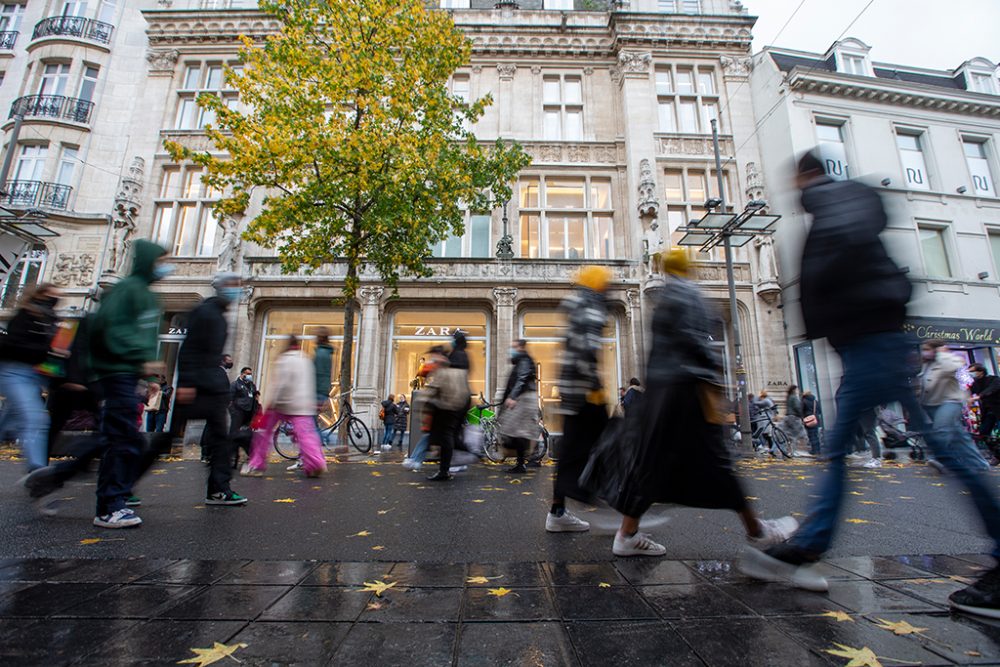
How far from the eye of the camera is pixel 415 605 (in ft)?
6.83

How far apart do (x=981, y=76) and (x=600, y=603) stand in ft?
95.8

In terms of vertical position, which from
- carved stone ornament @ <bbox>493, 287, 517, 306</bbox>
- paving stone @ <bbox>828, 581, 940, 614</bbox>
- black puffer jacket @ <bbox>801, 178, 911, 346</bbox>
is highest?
carved stone ornament @ <bbox>493, 287, 517, 306</bbox>

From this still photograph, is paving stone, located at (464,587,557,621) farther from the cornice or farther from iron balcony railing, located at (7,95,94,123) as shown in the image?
iron balcony railing, located at (7,95,94,123)

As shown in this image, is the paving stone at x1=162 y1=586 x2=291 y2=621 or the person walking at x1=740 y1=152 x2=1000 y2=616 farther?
the person walking at x1=740 y1=152 x2=1000 y2=616

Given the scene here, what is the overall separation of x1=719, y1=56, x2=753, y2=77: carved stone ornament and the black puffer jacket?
1914cm

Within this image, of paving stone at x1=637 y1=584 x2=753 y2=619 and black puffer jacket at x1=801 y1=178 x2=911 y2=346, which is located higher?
black puffer jacket at x1=801 y1=178 x2=911 y2=346

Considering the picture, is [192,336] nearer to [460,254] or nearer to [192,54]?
[460,254]

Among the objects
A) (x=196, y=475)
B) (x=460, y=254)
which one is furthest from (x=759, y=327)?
(x=196, y=475)

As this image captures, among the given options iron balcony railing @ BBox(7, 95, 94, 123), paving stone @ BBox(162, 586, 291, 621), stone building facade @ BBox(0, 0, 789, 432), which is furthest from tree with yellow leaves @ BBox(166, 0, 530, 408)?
iron balcony railing @ BBox(7, 95, 94, 123)

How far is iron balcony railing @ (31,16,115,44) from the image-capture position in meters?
18.2

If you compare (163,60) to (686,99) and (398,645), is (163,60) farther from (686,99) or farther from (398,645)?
(398,645)

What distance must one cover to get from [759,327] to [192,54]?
2306cm

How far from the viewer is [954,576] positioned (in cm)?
246

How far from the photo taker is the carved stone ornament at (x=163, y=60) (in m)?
18.1
